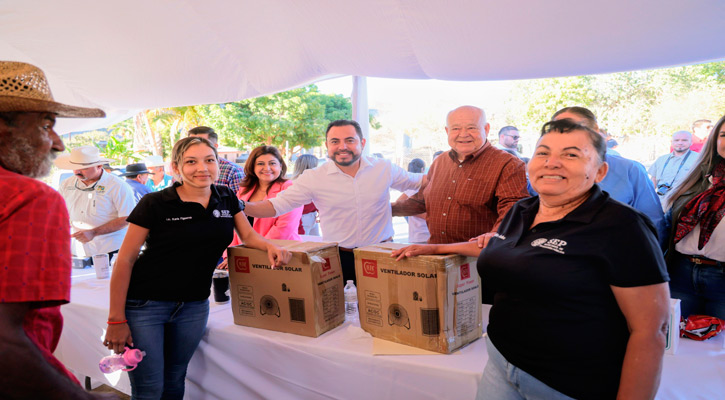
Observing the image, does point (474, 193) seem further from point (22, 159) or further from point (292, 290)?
point (22, 159)

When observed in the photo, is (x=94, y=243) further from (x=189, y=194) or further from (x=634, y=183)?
(x=634, y=183)

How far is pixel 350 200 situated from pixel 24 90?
1.72 m

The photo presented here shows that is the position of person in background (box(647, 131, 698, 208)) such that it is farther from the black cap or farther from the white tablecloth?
the black cap

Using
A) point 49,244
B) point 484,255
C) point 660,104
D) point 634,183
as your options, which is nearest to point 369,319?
point 484,255

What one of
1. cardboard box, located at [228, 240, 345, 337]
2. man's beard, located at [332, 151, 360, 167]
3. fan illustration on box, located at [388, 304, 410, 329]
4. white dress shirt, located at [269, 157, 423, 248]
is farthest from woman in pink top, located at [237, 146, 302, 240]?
fan illustration on box, located at [388, 304, 410, 329]

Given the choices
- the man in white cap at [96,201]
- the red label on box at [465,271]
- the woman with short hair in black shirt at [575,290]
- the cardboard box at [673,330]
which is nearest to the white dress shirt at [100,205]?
the man in white cap at [96,201]

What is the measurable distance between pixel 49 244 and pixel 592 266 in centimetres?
122

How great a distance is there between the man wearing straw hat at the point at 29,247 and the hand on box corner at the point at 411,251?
1.01 m

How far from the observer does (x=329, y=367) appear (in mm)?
1702

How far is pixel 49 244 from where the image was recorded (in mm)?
853

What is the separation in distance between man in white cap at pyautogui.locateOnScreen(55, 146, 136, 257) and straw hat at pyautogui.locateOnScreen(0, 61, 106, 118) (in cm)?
241

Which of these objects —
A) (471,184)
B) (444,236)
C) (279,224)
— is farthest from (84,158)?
(471,184)

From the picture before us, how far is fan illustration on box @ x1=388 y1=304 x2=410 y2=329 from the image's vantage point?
5.31 ft

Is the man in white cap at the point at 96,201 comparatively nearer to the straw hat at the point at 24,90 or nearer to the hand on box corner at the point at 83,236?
the hand on box corner at the point at 83,236
